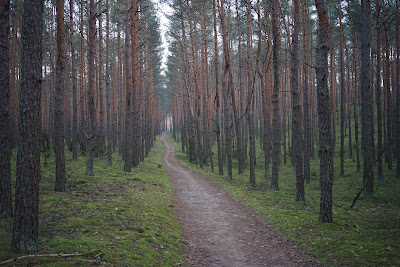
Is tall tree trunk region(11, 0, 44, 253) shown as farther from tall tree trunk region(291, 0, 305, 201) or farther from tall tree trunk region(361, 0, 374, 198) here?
tall tree trunk region(361, 0, 374, 198)

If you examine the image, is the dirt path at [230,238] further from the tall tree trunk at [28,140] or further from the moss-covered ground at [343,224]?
the tall tree trunk at [28,140]

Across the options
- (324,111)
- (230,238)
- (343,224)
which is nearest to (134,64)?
Answer: (324,111)

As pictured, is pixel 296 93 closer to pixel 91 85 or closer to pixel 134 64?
pixel 91 85

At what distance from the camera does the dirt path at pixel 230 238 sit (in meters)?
5.66

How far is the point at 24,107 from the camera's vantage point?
14.5ft

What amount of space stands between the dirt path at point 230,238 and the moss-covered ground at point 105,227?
451 mm

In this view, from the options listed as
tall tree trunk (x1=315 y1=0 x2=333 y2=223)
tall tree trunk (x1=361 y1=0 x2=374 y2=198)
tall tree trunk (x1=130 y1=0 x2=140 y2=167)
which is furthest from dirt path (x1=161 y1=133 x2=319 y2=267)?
tall tree trunk (x1=130 y1=0 x2=140 y2=167)

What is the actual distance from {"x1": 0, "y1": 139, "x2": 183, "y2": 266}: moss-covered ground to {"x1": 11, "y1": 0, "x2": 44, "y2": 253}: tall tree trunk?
363 mm

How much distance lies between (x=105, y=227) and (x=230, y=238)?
3.07 metres

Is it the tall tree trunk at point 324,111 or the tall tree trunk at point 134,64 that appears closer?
the tall tree trunk at point 324,111

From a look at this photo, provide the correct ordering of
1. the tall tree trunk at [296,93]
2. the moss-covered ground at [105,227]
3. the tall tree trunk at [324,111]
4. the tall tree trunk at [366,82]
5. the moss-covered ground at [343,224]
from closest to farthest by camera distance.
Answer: the moss-covered ground at [105,227] < the moss-covered ground at [343,224] < the tall tree trunk at [324,111] < the tall tree trunk at [296,93] < the tall tree trunk at [366,82]

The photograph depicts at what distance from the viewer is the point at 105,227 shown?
6.31m

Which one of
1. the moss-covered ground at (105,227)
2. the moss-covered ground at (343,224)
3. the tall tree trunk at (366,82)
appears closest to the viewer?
the moss-covered ground at (105,227)

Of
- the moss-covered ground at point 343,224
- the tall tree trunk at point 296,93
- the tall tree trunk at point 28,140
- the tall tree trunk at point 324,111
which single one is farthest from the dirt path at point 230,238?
the tall tree trunk at point 28,140
